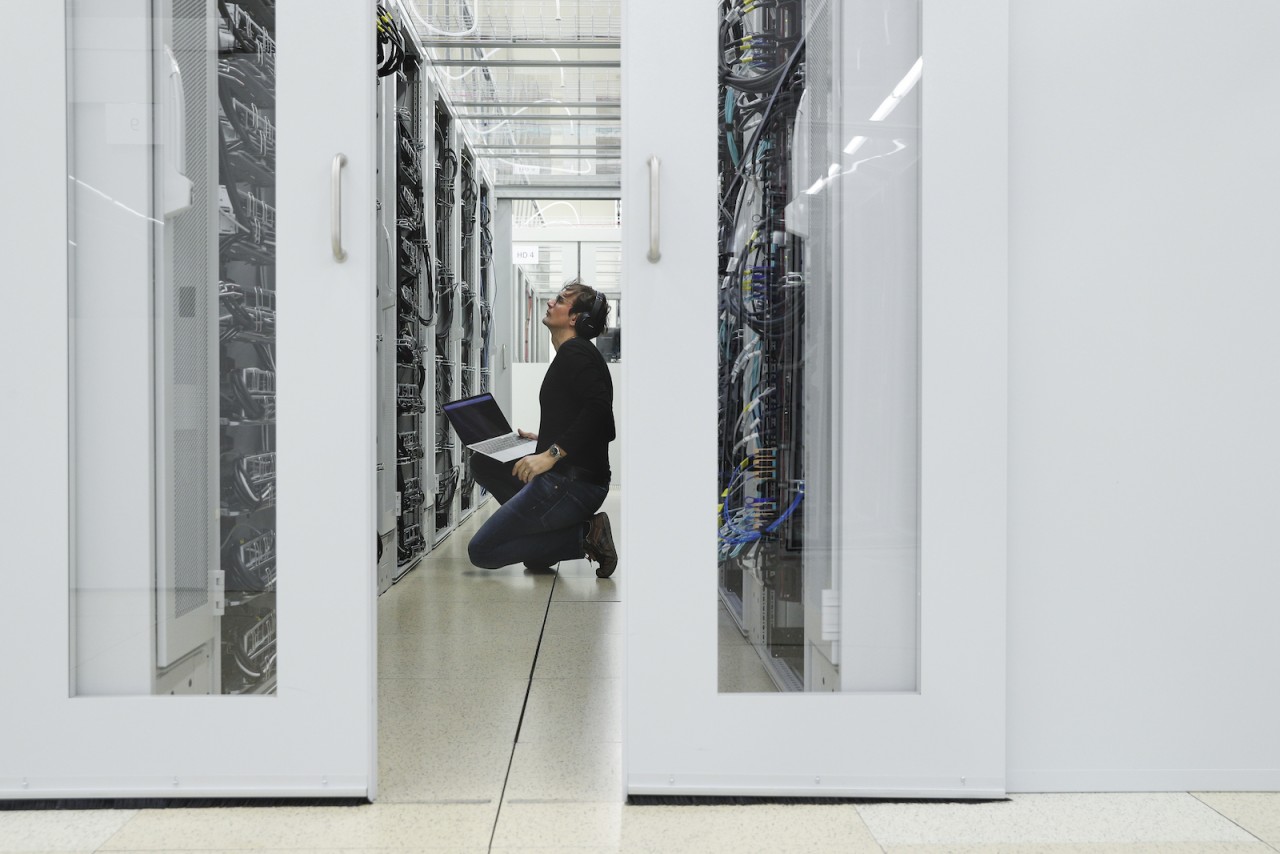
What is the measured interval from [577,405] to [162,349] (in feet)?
6.96

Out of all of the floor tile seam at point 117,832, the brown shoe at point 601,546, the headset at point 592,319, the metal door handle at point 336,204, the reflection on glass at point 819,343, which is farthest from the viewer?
the brown shoe at point 601,546

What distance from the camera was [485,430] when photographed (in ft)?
14.3

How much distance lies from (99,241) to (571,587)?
7.88 ft

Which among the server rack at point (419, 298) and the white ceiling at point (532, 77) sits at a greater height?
the white ceiling at point (532, 77)

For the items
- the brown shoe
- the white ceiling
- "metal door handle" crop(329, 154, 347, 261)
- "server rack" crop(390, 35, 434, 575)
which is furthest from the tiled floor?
the white ceiling

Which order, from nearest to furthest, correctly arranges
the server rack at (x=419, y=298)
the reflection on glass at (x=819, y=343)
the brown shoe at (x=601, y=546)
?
the reflection on glass at (x=819, y=343), the server rack at (x=419, y=298), the brown shoe at (x=601, y=546)

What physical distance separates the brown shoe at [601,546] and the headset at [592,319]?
804 millimetres

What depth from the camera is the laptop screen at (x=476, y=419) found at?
13.8 feet

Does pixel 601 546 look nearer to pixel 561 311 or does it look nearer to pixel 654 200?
pixel 561 311

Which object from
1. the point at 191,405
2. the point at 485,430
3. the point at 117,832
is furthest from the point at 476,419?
the point at 117,832
